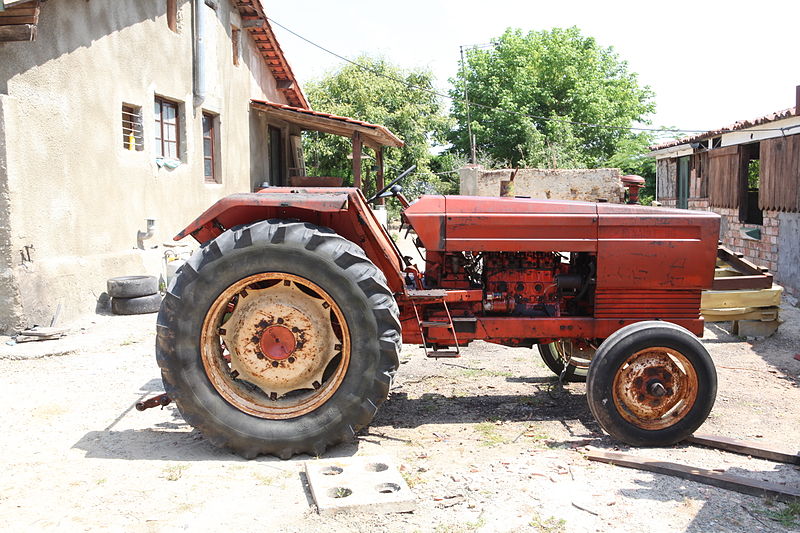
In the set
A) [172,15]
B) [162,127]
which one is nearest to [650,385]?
[162,127]

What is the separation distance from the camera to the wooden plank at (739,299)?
24.5ft

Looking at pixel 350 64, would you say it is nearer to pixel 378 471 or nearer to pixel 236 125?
pixel 236 125

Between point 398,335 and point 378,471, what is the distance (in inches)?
30.2

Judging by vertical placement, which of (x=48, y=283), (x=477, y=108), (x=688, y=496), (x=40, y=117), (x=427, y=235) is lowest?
(x=688, y=496)

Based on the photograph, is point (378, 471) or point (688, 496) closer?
point (688, 496)

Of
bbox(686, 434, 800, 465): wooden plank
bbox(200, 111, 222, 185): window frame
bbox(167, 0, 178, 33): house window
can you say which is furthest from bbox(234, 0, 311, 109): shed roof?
bbox(686, 434, 800, 465): wooden plank

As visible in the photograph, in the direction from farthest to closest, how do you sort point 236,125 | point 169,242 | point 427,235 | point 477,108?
point 477,108 < point 236,125 < point 169,242 < point 427,235

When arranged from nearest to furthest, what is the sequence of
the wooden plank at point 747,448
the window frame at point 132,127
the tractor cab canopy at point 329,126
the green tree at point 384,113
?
1. the wooden plank at point 747,448
2. the window frame at point 132,127
3. the tractor cab canopy at point 329,126
4. the green tree at point 384,113

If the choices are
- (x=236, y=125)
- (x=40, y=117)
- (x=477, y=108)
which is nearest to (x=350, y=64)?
(x=477, y=108)

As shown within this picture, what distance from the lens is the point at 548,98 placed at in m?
38.5

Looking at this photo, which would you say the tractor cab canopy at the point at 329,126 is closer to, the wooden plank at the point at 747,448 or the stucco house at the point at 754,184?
the stucco house at the point at 754,184

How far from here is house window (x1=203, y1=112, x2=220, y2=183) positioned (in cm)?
1345

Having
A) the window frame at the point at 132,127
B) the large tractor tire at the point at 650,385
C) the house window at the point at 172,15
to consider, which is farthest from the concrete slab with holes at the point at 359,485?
the house window at the point at 172,15

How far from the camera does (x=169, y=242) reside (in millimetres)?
11133
